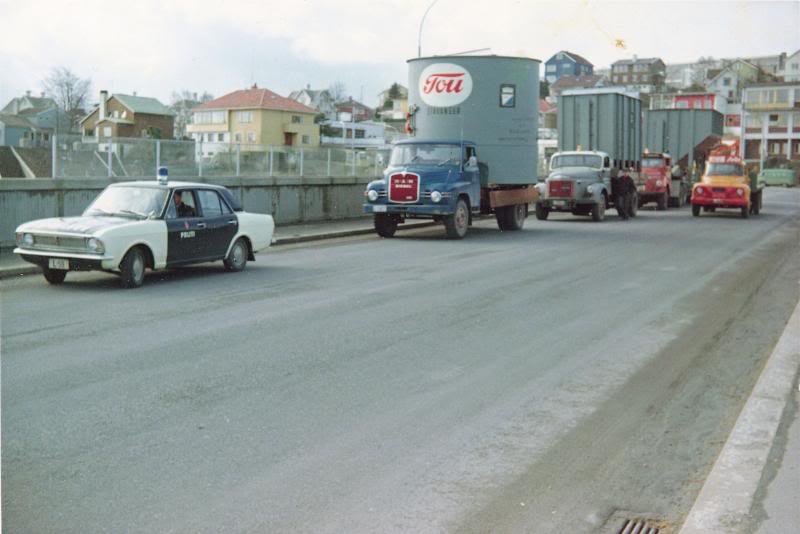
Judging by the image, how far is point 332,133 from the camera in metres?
116

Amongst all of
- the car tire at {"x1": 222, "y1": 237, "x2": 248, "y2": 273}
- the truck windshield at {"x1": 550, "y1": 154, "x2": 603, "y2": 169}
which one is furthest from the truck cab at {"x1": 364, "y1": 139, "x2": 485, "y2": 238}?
the truck windshield at {"x1": 550, "y1": 154, "x2": 603, "y2": 169}

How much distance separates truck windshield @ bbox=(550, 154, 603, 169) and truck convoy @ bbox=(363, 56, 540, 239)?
5.34 metres

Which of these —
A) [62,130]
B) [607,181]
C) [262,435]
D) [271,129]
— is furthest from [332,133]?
[262,435]

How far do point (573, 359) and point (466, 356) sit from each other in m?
0.99

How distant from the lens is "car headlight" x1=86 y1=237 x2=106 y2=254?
39.8 ft

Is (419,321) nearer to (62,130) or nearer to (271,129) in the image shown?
(271,129)

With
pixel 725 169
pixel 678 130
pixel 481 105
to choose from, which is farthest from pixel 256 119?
pixel 481 105

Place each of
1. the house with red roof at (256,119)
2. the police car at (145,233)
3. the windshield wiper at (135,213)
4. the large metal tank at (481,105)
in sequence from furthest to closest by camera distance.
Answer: the house with red roof at (256,119) → the large metal tank at (481,105) → the windshield wiper at (135,213) → the police car at (145,233)

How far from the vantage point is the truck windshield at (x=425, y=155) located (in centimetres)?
2238

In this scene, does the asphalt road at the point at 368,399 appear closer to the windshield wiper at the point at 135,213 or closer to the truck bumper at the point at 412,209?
the windshield wiper at the point at 135,213

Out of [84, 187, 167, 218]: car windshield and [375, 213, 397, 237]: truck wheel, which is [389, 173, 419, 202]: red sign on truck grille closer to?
[375, 213, 397, 237]: truck wheel

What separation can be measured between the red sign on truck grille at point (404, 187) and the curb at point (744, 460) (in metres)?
13.8

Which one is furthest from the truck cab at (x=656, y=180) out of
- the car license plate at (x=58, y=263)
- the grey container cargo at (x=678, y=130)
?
the car license plate at (x=58, y=263)

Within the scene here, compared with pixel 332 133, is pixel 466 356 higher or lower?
lower
